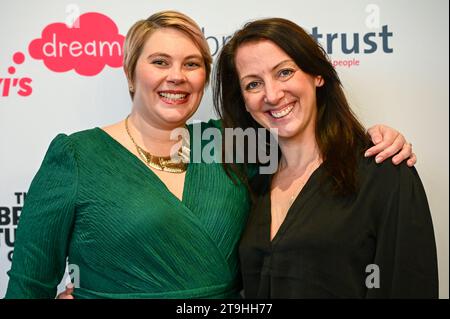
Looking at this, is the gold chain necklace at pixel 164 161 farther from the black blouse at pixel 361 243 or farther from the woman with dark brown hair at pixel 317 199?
the black blouse at pixel 361 243

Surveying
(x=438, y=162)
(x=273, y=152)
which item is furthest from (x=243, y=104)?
(x=438, y=162)

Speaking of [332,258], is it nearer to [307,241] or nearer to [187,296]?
[307,241]

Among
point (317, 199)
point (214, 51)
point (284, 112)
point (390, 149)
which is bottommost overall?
point (317, 199)

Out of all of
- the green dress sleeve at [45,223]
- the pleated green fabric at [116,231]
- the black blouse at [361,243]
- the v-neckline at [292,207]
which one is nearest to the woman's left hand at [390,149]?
the black blouse at [361,243]

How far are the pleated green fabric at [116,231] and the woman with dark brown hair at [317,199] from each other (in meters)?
0.11

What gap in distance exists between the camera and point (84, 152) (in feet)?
3.60

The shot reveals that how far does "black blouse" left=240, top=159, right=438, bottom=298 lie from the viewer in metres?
0.98

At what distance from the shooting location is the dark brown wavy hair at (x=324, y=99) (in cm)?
108

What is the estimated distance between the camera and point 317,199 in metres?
1.07

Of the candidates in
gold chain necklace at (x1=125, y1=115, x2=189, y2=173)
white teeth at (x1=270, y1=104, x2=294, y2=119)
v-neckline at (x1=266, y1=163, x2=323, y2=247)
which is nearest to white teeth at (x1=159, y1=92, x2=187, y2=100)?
gold chain necklace at (x1=125, y1=115, x2=189, y2=173)

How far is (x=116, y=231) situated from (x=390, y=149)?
675 mm

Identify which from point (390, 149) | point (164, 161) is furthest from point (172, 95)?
point (390, 149)

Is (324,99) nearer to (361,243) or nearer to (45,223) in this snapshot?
(361,243)

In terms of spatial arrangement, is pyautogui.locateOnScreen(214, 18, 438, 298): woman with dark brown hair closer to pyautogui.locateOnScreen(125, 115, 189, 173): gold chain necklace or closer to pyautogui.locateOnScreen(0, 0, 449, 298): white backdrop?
pyautogui.locateOnScreen(125, 115, 189, 173): gold chain necklace
